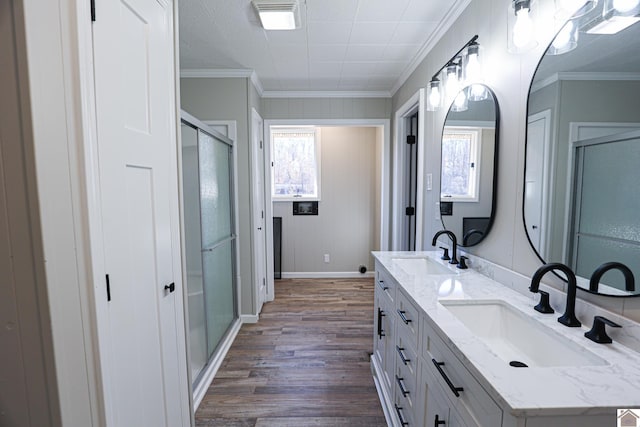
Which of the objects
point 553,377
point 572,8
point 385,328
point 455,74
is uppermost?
point 455,74

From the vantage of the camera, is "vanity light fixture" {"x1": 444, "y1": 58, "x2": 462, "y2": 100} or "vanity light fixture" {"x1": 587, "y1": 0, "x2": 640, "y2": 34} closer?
"vanity light fixture" {"x1": 587, "y1": 0, "x2": 640, "y2": 34}

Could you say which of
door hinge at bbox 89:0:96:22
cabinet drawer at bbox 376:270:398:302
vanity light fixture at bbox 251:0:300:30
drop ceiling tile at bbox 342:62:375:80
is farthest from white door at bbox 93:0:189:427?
drop ceiling tile at bbox 342:62:375:80

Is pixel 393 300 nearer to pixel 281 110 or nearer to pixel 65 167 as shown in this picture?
pixel 65 167

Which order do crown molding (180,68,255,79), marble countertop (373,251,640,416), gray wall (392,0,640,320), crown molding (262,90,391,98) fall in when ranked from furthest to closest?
crown molding (262,90,391,98), crown molding (180,68,255,79), gray wall (392,0,640,320), marble countertop (373,251,640,416)

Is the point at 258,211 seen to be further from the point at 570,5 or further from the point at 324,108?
the point at 570,5

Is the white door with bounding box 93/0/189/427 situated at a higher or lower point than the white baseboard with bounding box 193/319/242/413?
higher

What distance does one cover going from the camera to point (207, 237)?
7.00 feet

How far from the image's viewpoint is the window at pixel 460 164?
5.50 feet

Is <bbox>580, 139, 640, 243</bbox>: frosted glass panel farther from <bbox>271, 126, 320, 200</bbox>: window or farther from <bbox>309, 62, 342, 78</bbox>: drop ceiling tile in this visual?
<bbox>271, 126, 320, 200</bbox>: window

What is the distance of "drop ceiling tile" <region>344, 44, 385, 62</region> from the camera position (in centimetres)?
232

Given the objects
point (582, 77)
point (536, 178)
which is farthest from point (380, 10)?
point (536, 178)

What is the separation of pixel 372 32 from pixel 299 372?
2.59m

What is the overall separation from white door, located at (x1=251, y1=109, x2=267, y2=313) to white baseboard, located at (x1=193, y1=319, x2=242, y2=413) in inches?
15.8

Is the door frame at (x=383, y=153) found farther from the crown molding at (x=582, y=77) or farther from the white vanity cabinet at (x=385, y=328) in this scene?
the crown molding at (x=582, y=77)
